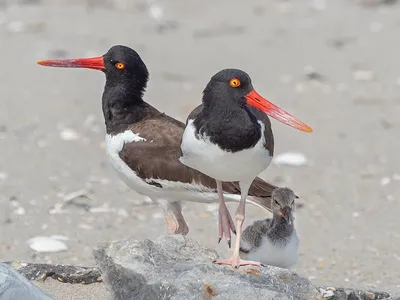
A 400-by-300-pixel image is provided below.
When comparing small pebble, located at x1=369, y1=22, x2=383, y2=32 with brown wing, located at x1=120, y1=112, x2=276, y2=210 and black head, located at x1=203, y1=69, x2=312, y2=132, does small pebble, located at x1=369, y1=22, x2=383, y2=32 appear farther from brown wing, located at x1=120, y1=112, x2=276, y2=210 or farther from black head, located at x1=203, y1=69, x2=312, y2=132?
black head, located at x1=203, y1=69, x2=312, y2=132

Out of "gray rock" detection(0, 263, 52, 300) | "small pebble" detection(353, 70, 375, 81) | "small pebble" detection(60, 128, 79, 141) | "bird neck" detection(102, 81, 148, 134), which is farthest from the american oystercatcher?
"small pebble" detection(353, 70, 375, 81)

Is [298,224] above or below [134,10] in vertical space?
below

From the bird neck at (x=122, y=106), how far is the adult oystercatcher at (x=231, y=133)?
3.10 feet

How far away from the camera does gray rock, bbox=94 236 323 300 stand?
3.61 metres

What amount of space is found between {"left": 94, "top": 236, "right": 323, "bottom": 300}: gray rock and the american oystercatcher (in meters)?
0.63

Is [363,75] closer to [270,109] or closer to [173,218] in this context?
[173,218]

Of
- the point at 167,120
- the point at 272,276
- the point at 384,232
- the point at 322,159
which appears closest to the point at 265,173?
the point at 322,159

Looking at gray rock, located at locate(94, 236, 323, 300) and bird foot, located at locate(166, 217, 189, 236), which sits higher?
gray rock, located at locate(94, 236, 323, 300)

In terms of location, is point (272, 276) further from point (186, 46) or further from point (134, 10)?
point (134, 10)

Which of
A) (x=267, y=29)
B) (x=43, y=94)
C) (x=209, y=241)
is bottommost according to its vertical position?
(x=209, y=241)

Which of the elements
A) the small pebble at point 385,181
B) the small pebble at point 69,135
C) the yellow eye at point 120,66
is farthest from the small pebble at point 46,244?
the small pebble at point 385,181

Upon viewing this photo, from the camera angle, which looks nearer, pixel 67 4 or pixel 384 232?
pixel 384 232

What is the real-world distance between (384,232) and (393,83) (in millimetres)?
2936

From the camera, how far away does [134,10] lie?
10.6 metres
